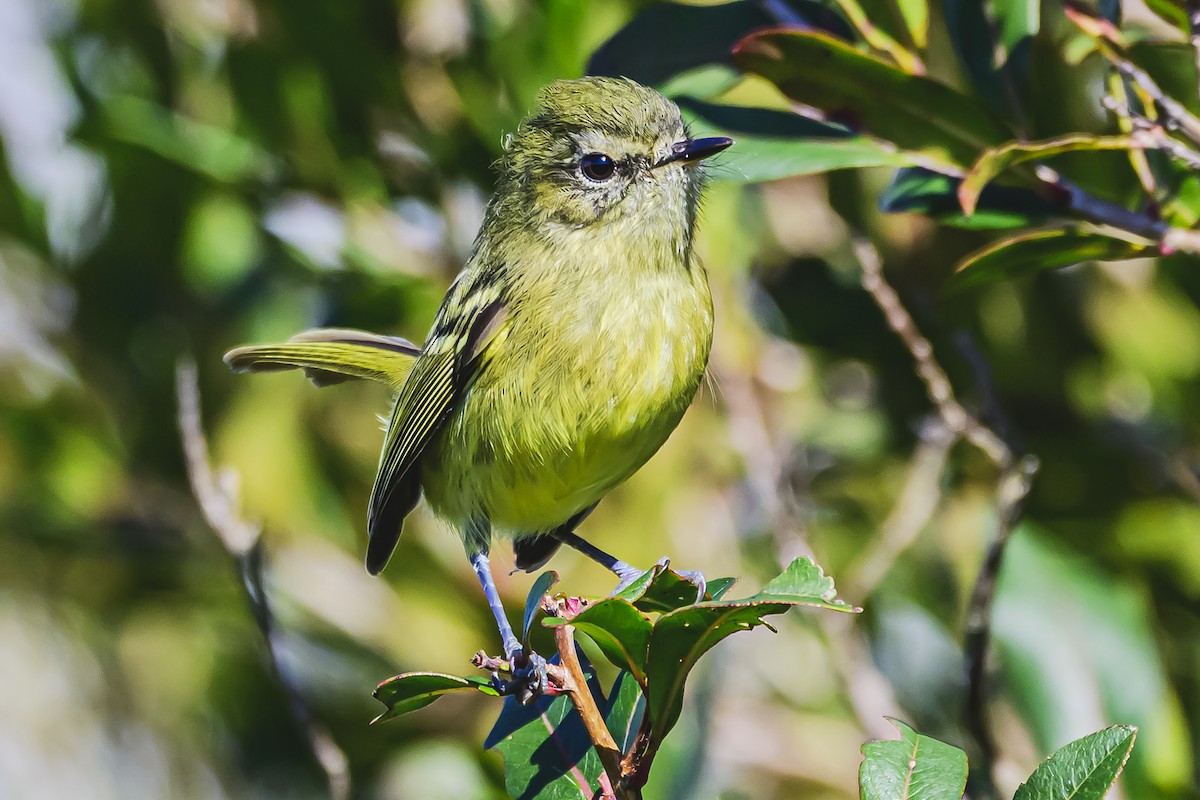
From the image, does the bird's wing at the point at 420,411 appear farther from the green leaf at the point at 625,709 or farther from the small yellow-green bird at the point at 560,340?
the green leaf at the point at 625,709

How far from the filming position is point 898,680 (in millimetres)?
3535

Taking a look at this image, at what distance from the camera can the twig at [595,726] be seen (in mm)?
1675

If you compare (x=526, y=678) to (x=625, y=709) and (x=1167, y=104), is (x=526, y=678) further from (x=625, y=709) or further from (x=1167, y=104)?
(x=1167, y=104)

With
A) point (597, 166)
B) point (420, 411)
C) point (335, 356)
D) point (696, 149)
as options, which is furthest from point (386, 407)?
point (696, 149)

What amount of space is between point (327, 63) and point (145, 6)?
70cm

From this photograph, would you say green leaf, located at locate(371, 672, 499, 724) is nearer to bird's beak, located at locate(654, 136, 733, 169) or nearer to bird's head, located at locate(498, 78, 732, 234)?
bird's beak, located at locate(654, 136, 733, 169)

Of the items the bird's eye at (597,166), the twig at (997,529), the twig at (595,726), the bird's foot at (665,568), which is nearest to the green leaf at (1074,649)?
the twig at (997,529)

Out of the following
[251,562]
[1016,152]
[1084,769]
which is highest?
[1016,152]

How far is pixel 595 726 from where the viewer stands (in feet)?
5.55

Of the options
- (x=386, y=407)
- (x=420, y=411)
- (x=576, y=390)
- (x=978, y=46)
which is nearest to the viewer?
(x=978, y=46)

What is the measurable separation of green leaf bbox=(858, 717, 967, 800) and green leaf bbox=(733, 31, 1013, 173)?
106cm

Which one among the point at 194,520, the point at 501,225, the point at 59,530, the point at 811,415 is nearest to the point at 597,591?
the point at 811,415

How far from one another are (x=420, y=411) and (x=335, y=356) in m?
0.48

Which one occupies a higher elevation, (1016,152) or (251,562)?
(1016,152)
